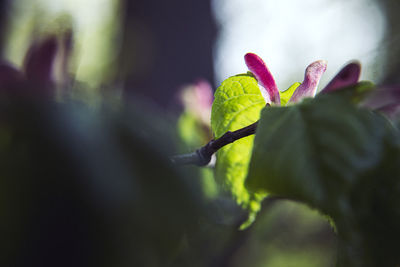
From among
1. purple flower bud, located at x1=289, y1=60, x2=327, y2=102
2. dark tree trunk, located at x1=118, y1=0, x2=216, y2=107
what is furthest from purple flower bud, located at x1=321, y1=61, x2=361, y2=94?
dark tree trunk, located at x1=118, y1=0, x2=216, y2=107

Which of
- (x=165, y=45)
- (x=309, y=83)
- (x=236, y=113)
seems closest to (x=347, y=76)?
(x=309, y=83)

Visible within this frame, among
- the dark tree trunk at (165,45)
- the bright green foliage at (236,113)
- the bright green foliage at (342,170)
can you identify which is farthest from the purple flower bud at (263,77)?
the dark tree trunk at (165,45)

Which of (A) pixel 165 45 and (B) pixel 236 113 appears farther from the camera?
(A) pixel 165 45

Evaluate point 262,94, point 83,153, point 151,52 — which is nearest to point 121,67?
point 151,52

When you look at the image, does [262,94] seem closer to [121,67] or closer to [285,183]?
[285,183]

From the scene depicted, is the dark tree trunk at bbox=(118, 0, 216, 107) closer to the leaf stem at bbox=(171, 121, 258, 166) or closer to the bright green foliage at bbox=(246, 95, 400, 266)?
the leaf stem at bbox=(171, 121, 258, 166)

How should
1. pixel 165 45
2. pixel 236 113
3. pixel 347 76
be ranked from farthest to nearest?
pixel 165 45 < pixel 236 113 < pixel 347 76

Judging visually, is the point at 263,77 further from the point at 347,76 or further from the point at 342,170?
the point at 342,170
